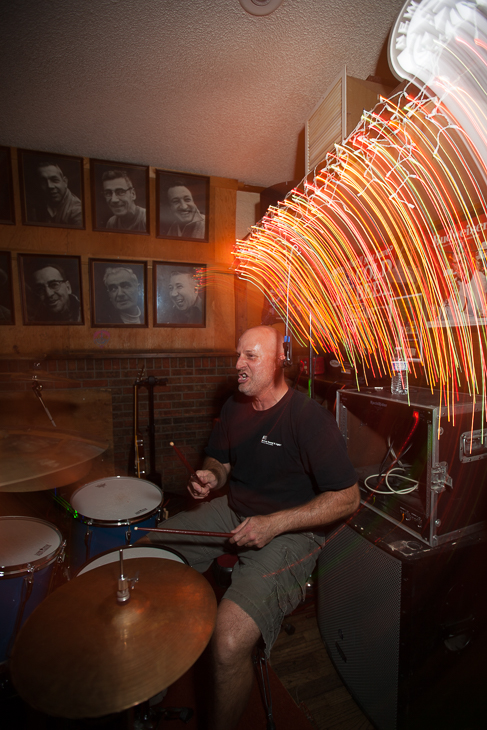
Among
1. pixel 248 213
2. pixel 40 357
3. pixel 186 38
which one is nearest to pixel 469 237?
pixel 186 38

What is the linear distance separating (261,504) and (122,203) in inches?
134

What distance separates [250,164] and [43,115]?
1.92 m

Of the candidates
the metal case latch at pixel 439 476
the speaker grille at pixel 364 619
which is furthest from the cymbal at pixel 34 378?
the metal case latch at pixel 439 476

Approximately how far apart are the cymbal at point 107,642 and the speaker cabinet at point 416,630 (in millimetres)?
906

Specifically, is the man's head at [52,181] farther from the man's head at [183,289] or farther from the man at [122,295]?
the man's head at [183,289]

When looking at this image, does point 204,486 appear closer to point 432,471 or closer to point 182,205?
point 432,471

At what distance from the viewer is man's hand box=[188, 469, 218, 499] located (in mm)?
1917

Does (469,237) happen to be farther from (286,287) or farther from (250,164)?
Result: (250,164)

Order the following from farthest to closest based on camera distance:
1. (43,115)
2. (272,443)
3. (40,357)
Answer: (40,357)
(43,115)
(272,443)

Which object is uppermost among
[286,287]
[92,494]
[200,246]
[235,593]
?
[200,246]

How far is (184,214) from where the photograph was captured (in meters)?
3.81

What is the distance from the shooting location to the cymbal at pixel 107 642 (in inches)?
33.5

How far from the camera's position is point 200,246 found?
3904mm

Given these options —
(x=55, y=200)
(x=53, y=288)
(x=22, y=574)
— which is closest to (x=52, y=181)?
(x=55, y=200)
